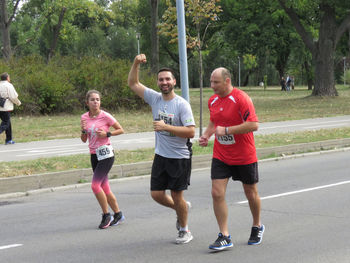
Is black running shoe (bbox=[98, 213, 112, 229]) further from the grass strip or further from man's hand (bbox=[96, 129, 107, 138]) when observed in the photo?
the grass strip

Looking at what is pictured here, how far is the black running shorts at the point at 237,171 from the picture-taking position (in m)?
5.96

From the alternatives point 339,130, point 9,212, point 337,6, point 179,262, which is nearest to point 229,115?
point 179,262

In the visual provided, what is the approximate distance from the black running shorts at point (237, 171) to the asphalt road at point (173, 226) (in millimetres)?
692

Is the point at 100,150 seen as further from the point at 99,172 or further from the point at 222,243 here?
the point at 222,243

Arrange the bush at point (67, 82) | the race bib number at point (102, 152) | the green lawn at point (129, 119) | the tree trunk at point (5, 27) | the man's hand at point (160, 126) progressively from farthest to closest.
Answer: the tree trunk at point (5, 27) < the bush at point (67, 82) < the green lawn at point (129, 119) < the race bib number at point (102, 152) < the man's hand at point (160, 126)

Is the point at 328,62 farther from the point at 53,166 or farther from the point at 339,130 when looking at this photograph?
the point at 53,166

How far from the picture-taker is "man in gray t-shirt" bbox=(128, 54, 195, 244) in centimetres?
602

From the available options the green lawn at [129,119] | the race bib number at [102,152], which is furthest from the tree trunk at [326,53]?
the race bib number at [102,152]

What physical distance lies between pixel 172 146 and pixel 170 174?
0.93 ft

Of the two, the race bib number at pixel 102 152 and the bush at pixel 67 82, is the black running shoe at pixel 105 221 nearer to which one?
the race bib number at pixel 102 152

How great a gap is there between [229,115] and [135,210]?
283cm

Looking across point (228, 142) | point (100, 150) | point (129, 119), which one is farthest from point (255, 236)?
point (129, 119)

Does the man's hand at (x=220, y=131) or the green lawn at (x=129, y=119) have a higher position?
the man's hand at (x=220, y=131)

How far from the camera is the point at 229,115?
232 inches
